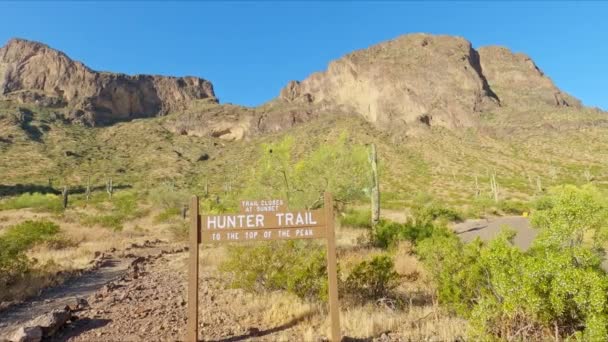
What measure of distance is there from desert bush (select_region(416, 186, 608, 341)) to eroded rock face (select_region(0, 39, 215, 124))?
323ft

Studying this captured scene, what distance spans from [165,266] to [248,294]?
15.3ft

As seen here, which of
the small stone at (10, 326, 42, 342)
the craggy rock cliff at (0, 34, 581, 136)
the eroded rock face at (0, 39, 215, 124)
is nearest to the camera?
the small stone at (10, 326, 42, 342)

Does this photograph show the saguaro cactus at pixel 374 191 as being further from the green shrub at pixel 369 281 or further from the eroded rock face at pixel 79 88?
the eroded rock face at pixel 79 88

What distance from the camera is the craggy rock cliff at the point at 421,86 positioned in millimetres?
83312

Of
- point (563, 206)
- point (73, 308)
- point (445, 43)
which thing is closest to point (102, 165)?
point (73, 308)

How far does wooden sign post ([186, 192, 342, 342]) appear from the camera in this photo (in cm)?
487

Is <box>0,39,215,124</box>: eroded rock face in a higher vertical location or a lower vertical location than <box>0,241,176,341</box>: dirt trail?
higher

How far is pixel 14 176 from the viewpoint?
167ft

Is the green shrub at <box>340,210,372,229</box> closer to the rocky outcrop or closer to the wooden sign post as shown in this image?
the wooden sign post

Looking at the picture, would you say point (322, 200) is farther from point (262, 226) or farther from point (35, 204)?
point (35, 204)

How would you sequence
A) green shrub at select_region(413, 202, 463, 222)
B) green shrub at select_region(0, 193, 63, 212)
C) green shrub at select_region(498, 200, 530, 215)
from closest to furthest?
green shrub at select_region(413, 202, 463, 222) → green shrub at select_region(0, 193, 63, 212) → green shrub at select_region(498, 200, 530, 215)

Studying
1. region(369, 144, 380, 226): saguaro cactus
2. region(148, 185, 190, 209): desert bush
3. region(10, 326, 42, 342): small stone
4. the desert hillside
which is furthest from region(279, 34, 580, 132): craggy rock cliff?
region(10, 326, 42, 342): small stone

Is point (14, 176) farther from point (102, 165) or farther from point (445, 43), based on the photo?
point (445, 43)

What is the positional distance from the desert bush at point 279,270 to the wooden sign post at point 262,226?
5.23 feet
